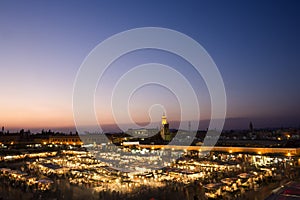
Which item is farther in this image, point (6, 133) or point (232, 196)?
point (6, 133)

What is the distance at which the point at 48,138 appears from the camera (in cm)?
3303

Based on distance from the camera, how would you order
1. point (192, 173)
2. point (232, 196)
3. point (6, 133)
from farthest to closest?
point (6, 133) < point (192, 173) < point (232, 196)

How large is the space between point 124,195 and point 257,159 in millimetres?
7335

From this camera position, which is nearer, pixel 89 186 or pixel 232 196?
pixel 232 196

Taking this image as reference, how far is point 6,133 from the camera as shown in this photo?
35.4 m

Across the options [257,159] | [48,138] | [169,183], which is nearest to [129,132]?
[48,138]

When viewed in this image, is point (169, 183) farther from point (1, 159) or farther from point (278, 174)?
point (1, 159)

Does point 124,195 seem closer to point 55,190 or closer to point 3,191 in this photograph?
point 55,190

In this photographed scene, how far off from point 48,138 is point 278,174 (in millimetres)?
29740

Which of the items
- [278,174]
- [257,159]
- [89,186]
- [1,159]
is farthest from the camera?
[1,159]

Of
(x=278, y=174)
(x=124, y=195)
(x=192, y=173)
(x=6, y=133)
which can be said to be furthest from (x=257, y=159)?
(x=6, y=133)

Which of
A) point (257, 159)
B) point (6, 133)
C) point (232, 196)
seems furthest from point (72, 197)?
point (6, 133)

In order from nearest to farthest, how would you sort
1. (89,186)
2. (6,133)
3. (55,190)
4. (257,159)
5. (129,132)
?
(55,190), (89,186), (257,159), (6,133), (129,132)

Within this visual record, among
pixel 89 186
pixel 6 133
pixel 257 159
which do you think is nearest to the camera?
pixel 89 186
